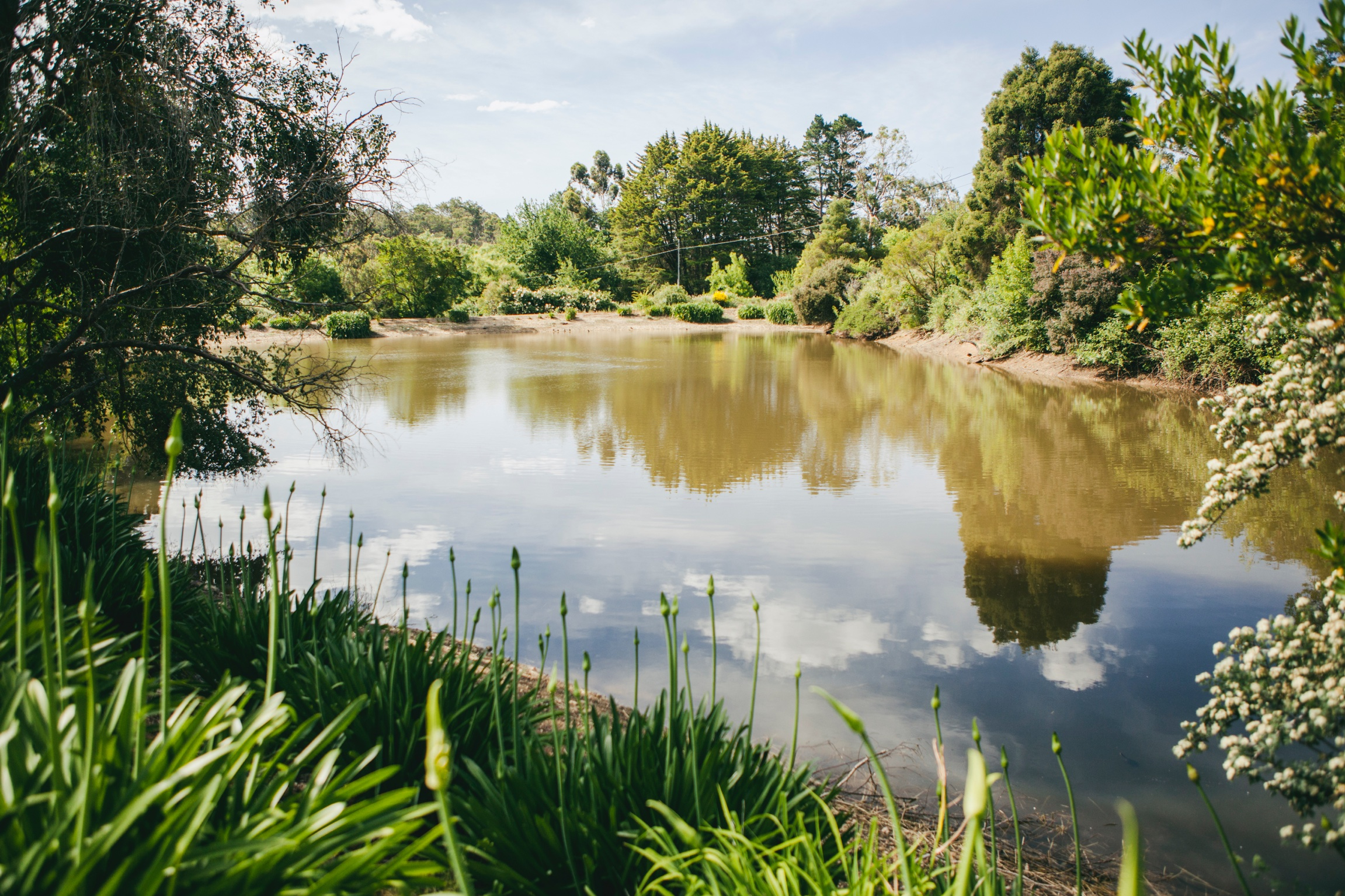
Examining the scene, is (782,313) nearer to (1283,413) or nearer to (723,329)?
(723,329)

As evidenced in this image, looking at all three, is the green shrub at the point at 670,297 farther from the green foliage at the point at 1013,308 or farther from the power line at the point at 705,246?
the green foliage at the point at 1013,308

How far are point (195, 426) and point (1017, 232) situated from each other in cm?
2378

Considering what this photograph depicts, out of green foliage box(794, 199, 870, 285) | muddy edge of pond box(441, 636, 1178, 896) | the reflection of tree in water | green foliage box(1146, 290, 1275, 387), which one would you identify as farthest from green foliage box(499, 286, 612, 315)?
muddy edge of pond box(441, 636, 1178, 896)

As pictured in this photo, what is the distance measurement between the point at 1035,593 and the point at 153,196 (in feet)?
25.6

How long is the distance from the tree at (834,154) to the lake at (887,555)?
2241 inches

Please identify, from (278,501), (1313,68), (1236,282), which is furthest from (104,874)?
(278,501)

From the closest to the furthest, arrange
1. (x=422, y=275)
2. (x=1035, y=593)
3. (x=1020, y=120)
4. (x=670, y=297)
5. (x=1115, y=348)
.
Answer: (x=1035, y=593)
(x=1115, y=348)
(x=1020, y=120)
(x=422, y=275)
(x=670, y=297)

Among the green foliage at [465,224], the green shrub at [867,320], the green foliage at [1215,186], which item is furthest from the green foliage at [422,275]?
the green foliage at [465,224]

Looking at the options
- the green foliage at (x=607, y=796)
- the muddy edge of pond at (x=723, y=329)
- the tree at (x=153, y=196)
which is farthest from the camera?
the muddy edge of pond at (x=723, y=329)

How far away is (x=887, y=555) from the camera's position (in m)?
7.10

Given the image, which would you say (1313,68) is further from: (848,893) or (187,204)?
(187,204)

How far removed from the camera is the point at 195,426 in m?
7.60

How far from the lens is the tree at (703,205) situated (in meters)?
57.5

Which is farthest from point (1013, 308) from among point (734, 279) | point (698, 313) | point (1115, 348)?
point (734, 279)
